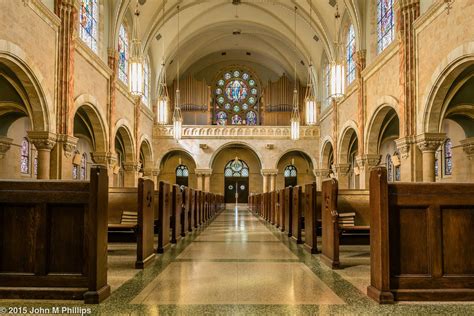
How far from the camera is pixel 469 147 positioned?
56.0 ft

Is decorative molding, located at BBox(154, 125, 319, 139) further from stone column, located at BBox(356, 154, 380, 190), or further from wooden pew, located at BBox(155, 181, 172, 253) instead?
wooden pew, located at BBox(155, 181, 172, 253)

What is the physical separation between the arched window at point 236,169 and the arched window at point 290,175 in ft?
9.40

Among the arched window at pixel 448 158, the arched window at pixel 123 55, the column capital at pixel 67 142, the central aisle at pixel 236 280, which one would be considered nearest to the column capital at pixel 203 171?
the arched window at pixel 123 55

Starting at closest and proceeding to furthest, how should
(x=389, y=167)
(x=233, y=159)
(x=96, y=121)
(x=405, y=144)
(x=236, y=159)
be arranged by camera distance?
1. (x=405, y=144)
2. (x=96, y=121)
3. (x=389, y=167)
4. (x=236, y=159)
5. (x=233, y=159)

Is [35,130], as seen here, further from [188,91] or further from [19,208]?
[188,91]

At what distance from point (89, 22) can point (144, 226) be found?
1279 centimetres

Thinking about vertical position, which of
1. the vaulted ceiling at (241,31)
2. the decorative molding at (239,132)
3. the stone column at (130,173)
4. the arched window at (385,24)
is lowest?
the stone column at (130,173)

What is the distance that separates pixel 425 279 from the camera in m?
4.32

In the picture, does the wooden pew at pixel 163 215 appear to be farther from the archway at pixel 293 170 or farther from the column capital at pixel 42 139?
the archway at pixel 293 170

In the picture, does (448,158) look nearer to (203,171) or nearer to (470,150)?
(470,150)

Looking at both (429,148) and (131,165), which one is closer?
Answer: (429,148)

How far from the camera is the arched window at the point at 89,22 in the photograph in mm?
16197

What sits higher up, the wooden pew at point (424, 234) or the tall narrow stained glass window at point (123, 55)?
the tall narrow stained glass window at point (123, 55)

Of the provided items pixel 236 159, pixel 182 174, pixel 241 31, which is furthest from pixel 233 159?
pixel 241 31
